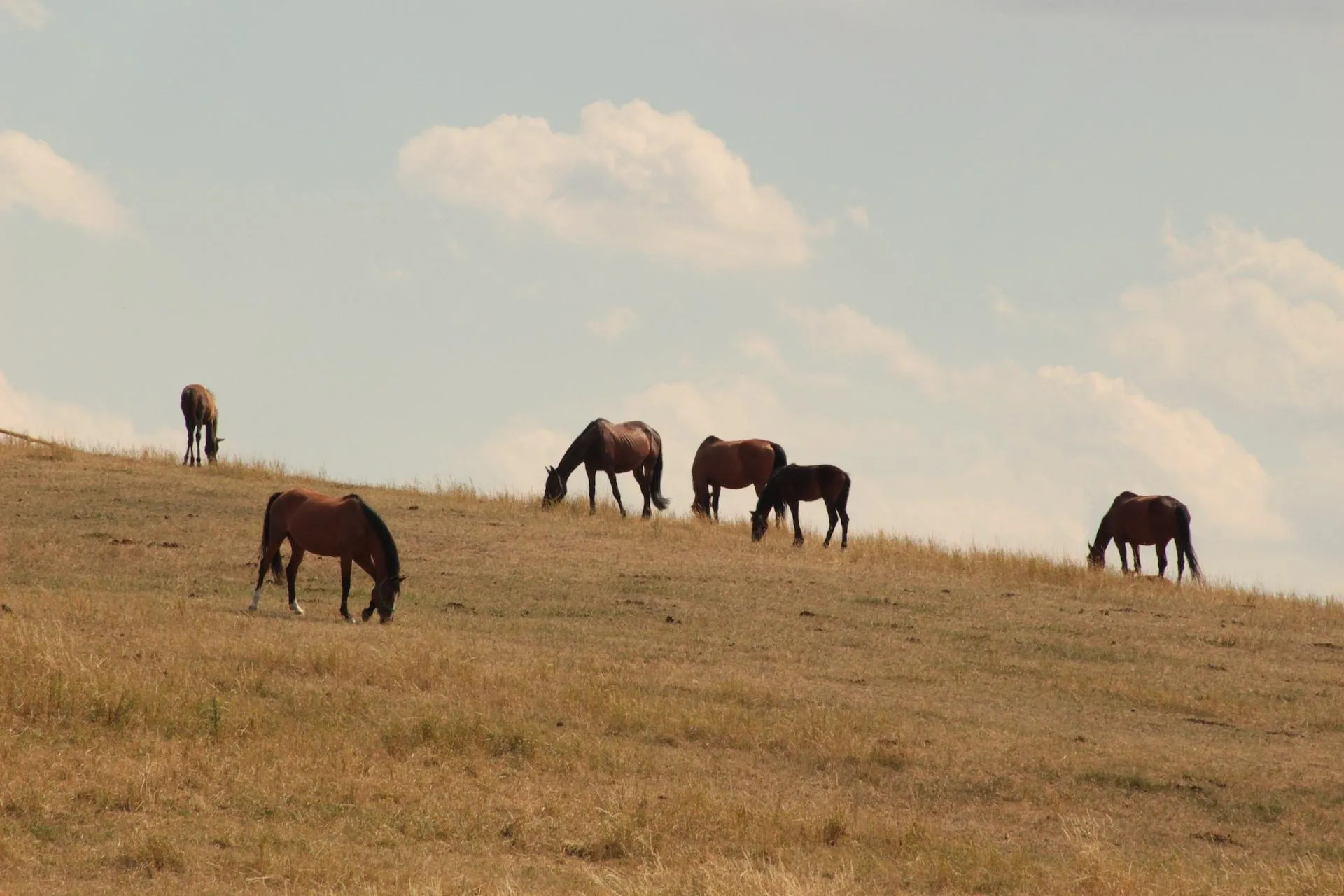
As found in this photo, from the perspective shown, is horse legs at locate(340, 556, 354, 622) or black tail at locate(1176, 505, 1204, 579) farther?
black tail at locate(1176, 505, 1204, 579)

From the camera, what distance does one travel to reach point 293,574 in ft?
51.9

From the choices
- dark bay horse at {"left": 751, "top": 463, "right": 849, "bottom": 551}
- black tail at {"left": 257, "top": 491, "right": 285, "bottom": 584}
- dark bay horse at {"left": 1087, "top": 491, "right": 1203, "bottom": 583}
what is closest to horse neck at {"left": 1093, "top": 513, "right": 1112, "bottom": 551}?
dark bay horse at {"left": 1087, "top": 491, "right": 1203, "bottom": 583}

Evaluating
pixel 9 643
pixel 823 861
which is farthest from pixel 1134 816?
pixel 9 643

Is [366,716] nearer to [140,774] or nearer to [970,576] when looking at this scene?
[140,774]

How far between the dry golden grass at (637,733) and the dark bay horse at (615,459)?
6.82 metres

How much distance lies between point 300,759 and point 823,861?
143 inches

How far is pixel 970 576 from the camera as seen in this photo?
22.1 metres

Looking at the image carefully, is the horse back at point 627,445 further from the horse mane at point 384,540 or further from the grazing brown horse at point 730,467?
the horse mane at point 384,540

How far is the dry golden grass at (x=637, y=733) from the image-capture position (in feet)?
29.1

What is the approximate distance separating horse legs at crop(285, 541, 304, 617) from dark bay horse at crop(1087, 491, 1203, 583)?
1482 cm

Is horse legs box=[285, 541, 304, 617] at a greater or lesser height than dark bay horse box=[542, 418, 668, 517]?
lesser

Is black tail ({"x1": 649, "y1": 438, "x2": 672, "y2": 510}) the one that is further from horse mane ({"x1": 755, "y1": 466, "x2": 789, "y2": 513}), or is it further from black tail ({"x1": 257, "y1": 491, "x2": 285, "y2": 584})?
black tail ({"x1": 257, "y1": 491, "x2": 285, "y2": 584})

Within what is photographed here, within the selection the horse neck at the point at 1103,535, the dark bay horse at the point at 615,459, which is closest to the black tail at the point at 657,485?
the dark bay horse at the point at 615,459

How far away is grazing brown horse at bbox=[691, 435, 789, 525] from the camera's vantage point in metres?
30.4
